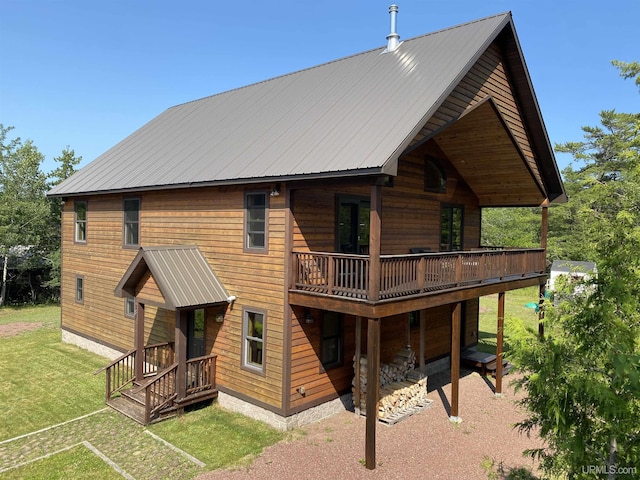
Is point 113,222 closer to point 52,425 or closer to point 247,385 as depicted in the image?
point 52,425

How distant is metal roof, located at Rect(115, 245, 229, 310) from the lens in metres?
11.0

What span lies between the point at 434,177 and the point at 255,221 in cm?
664

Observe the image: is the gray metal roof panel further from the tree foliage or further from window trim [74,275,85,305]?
the tree foliage

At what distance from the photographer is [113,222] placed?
1583 cm

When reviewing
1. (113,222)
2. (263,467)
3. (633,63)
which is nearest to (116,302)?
A: (113,222)

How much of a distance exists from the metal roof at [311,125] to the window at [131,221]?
702 millimetres

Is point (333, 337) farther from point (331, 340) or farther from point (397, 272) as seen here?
point (397, 272)

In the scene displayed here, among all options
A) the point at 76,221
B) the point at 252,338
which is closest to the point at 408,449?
the point at 252,338

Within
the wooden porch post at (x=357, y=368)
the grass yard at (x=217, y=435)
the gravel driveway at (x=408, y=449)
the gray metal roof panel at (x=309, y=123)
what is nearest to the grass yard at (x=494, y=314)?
the gravel driveway at (x=408, y=449)

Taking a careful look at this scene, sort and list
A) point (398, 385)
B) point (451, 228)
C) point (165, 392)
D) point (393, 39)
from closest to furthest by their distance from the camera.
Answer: point (165, 392) < point (398, 385) < point (393, 39) < point (451, 228)

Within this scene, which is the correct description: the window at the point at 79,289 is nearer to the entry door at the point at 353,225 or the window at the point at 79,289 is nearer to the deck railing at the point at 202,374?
the deck railing at the point at 202,374

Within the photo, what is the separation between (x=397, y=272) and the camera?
950 centimetres

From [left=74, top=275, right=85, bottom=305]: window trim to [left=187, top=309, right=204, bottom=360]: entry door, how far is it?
6978 millimetres

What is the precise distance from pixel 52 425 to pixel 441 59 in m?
13.0
